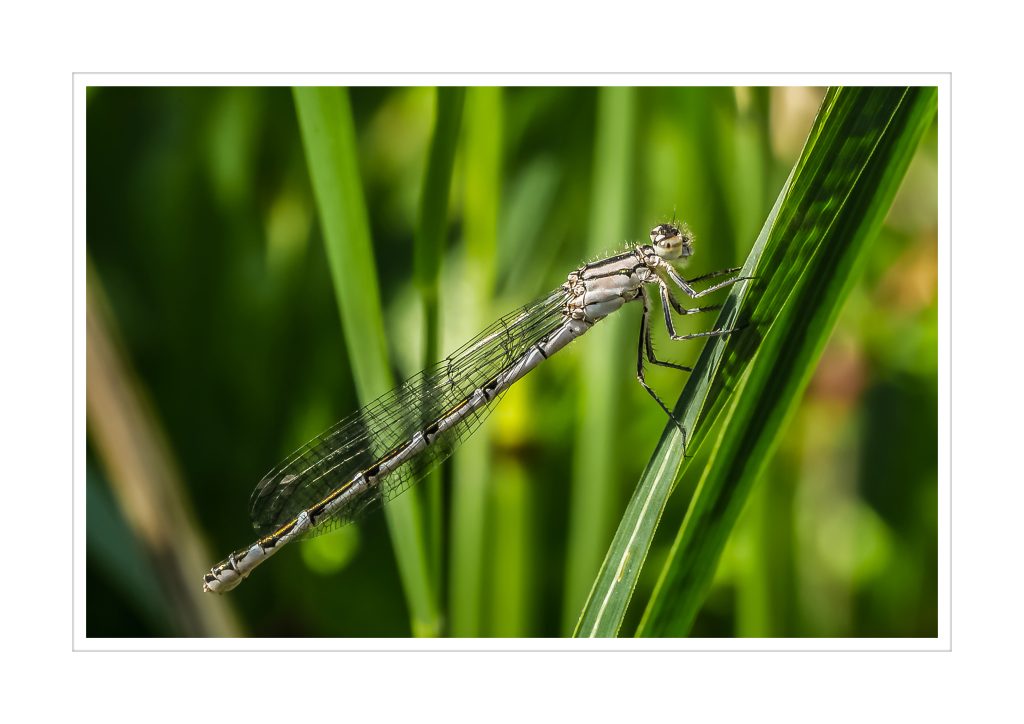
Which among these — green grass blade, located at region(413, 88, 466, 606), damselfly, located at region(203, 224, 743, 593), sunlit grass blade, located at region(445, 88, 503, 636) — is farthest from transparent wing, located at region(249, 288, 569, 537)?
green grass blade, located at region(413, 88, 466, 606)

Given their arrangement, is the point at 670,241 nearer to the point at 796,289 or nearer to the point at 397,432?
the point at 796,289

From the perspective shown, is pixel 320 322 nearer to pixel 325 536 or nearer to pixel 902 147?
pixel 325 536

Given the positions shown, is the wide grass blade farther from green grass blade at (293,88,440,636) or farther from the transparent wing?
the transparent wing

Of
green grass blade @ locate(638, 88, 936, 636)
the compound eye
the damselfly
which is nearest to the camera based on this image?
green grass blade @ locate(638, 88, 936, 636)

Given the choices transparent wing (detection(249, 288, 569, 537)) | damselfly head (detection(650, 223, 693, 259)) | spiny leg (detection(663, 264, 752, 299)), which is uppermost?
damselfly head (detection(650, 223, 693, 259))

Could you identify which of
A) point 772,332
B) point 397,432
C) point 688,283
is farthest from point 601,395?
point 772,332

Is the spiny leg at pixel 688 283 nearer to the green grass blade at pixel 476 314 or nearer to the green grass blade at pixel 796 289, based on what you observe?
the green grass blade at pixel 796 289
